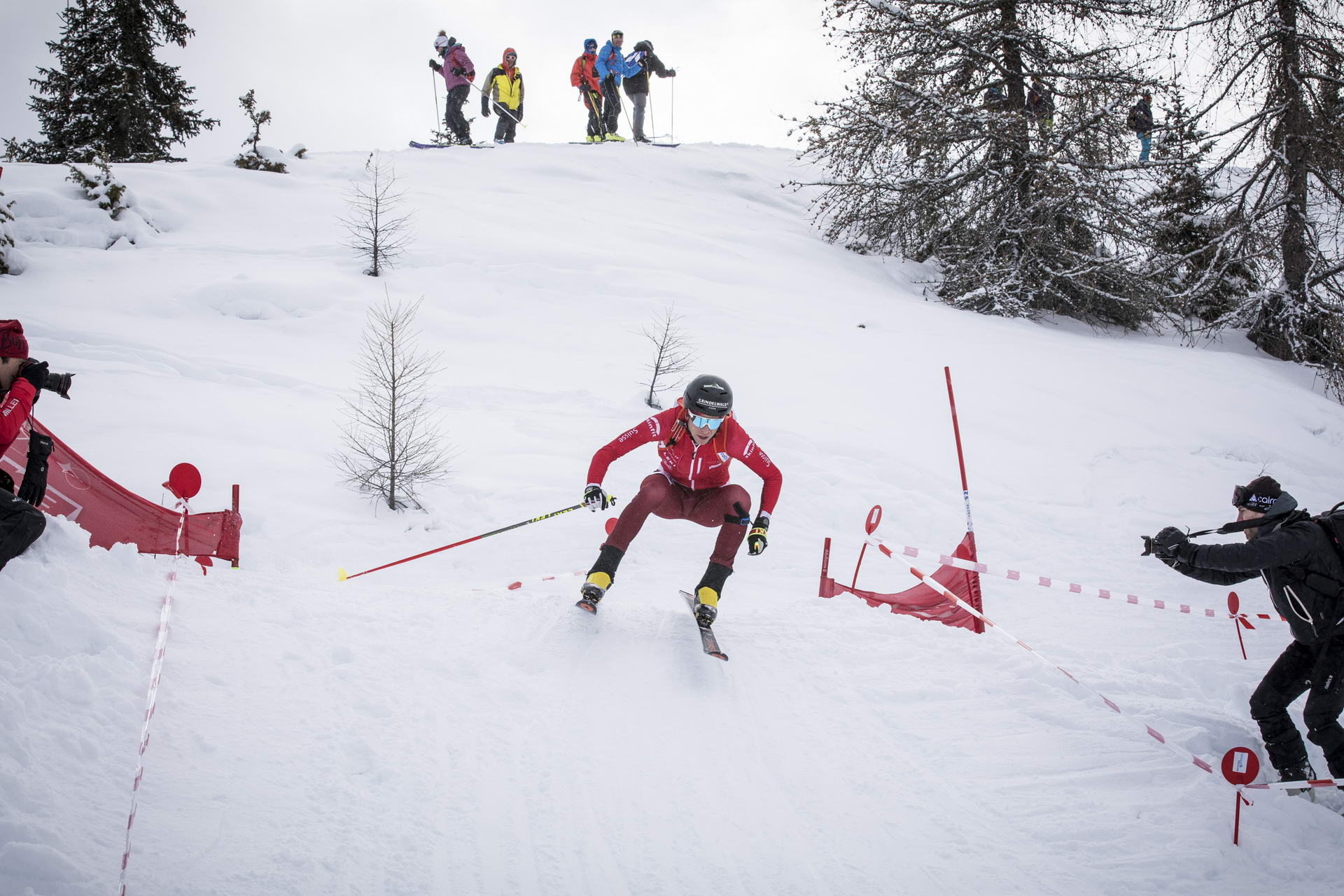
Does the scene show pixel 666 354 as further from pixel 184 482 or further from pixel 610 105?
pixel 610 105

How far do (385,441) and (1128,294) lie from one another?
1388cm

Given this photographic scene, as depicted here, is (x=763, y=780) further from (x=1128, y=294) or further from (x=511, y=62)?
(x=511, y=62)

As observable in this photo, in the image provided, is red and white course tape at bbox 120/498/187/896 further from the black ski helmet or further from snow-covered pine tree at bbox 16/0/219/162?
snow-covered pine tree at bbox 16/0/219/162

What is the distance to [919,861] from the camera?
10.1 feet

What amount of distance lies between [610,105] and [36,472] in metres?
22.3

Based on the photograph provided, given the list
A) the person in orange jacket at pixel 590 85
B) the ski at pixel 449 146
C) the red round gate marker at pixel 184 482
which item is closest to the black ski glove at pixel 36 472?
the red round gate marker at pixel 184 482

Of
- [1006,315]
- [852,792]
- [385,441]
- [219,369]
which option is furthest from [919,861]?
[1006,315]

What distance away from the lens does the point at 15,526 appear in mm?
3635

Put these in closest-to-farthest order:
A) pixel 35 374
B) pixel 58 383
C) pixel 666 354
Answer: pixel 35 374
pixel 58 383
pixel 666 354

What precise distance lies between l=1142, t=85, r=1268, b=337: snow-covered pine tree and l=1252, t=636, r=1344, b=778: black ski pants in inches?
488

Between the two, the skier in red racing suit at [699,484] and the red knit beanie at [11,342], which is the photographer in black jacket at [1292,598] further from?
the red knit beanie at [11,342]

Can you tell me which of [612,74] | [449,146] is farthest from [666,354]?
[612,74]

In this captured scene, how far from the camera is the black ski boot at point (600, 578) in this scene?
4.67 meters

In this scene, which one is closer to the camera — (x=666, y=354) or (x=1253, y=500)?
(x=1253, y=500)
